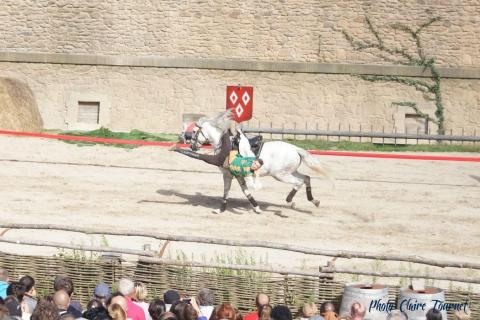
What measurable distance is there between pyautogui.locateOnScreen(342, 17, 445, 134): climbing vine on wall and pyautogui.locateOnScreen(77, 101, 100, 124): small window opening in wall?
6.89 meters

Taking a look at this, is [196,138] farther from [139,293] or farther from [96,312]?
[96,312]

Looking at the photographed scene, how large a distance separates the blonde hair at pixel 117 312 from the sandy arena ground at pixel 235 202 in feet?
19.2

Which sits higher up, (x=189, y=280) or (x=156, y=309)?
(x=156, y=309)

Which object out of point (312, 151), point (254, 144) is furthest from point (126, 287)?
point (312, 151)

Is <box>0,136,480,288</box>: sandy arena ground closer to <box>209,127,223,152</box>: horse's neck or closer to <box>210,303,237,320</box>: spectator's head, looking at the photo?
<box>209,127,223,152</box>: horse's neck

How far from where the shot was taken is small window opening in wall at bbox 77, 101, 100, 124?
3000 centimetres

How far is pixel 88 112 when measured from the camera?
1183 inches

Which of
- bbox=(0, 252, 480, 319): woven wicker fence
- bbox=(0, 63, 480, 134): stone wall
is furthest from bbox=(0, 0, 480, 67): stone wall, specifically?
bbox=(0, 252, 480, 319): woven wicker fence

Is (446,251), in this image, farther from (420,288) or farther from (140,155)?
(140,155)

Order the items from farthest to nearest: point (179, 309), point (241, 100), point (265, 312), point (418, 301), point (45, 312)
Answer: point (241, 100) < point (418, 301) < point (265, 312) < point (179, 309) < point (45, 312)

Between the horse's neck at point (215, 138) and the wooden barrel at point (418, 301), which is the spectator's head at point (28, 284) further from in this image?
the horse's neck at point (215, 138)

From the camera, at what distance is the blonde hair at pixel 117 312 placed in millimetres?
11086

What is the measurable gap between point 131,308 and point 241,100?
16474 mm

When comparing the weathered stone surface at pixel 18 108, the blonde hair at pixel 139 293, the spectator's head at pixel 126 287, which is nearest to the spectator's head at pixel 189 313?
the spectator's head at pixel 126 287
